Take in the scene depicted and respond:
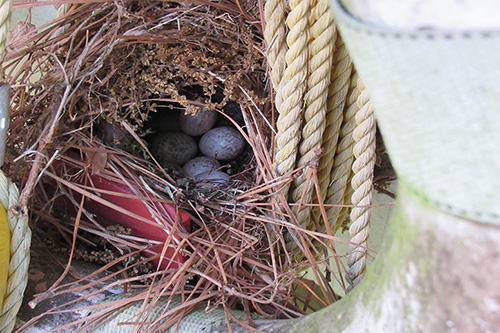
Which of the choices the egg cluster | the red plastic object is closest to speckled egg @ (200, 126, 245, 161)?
the egg cluster

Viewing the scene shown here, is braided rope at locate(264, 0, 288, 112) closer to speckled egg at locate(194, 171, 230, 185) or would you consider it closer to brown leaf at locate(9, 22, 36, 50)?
speckled egg at locate(194, 171, 230, 185)

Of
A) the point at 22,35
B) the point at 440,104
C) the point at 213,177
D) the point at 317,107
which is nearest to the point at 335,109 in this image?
the point at 317,107

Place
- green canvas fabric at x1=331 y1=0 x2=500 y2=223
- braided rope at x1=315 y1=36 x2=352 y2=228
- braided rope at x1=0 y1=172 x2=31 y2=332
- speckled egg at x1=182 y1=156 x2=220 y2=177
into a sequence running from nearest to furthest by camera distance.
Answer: green canvas fabric at x1=331 y1=0 x2=500 y2=223 → braided rope at x1=0 y1=172 x2=31 y2=332 → braided rope at x1=315 y1=36 x2=352 y2=228 → speckled egg at x1=182 y1=156 x2=220 y2=177

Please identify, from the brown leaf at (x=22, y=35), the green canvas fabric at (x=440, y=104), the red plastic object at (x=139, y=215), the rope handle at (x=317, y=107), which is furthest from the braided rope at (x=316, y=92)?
the brown leaf at (x=22, y=35)

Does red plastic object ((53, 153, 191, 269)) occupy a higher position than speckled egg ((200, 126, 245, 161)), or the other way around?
speckled egg ((200, 126, 245, 161))

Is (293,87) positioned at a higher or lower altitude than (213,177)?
higher

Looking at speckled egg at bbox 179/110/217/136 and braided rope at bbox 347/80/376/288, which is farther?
speckled egg at bbox 179/110/217/136

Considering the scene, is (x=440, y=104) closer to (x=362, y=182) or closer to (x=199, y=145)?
(x=362, y=182)

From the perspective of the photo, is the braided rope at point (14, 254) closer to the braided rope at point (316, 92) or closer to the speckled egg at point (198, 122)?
the braided rope at point (316, 92)
